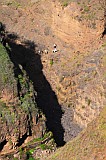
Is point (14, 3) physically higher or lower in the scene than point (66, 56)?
higher

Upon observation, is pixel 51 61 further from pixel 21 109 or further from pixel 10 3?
pixel 21 109

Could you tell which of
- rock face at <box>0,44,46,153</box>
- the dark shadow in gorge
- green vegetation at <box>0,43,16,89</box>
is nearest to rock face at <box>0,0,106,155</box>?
the dark shadow in gorge

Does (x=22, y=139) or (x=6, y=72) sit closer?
(x=22, y=139)

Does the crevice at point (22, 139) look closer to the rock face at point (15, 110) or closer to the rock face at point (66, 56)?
the rock face at point (15, 110)

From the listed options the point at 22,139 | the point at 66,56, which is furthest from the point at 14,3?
the point at 22,139

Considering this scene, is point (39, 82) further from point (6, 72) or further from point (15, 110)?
point (15, 110)

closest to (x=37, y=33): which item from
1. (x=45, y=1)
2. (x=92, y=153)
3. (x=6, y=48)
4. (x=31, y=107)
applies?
(x=45, y=1)

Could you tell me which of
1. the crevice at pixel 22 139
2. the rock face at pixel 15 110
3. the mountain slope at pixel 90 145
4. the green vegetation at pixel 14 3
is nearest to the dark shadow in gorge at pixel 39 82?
the rock face at pixel 15 110

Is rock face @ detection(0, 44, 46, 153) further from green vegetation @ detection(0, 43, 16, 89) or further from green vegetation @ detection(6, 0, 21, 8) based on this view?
green vegetation @ detection(6, 0, 21, 8)
